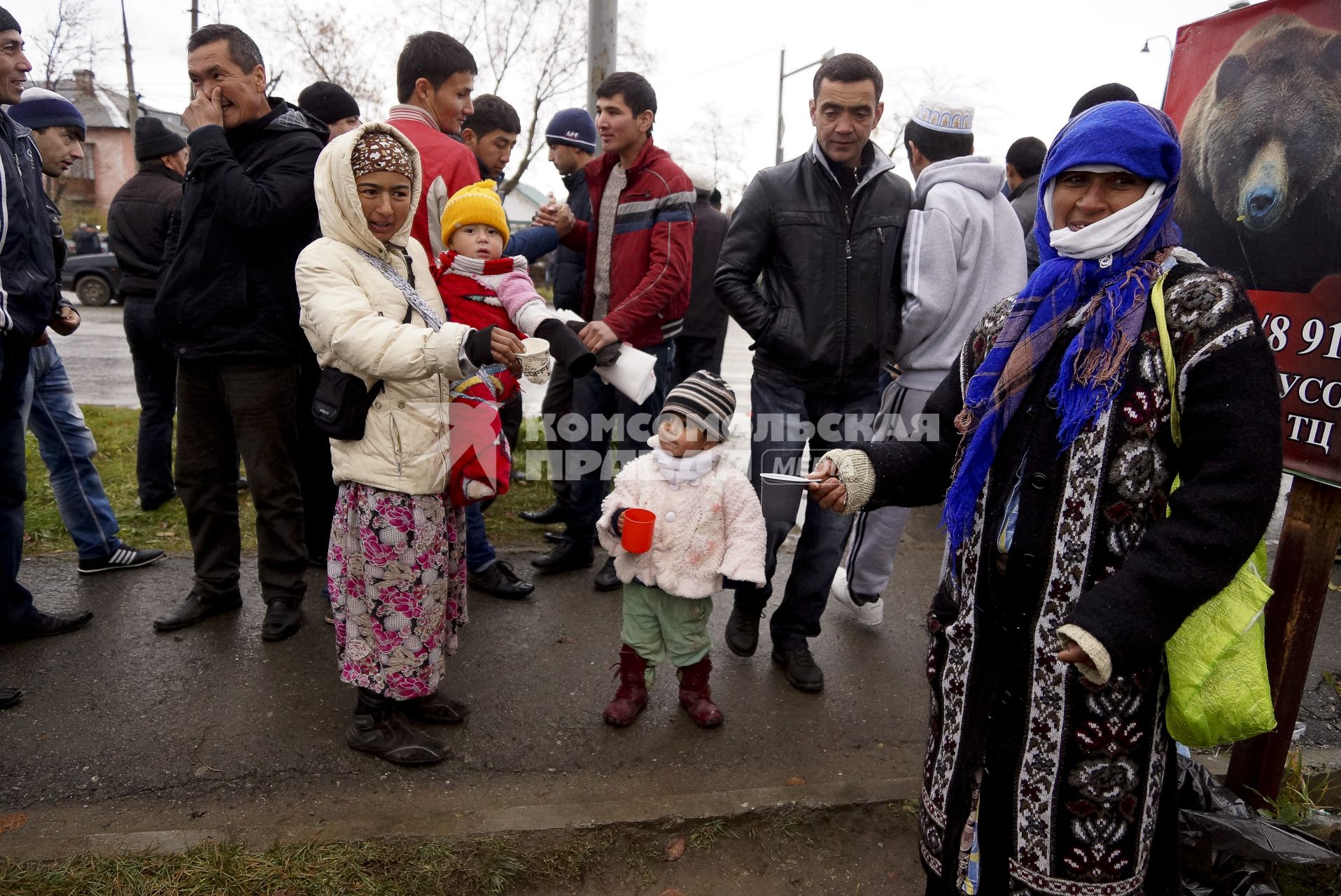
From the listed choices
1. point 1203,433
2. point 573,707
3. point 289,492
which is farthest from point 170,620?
point 1203,433

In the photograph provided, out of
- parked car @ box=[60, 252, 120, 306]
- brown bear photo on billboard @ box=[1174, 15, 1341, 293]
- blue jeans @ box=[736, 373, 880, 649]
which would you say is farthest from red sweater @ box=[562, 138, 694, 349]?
parked car @ box=[60, 252, 120, 306]

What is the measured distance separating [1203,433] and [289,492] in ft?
11.2

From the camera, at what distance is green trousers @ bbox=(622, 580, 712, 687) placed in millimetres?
3162

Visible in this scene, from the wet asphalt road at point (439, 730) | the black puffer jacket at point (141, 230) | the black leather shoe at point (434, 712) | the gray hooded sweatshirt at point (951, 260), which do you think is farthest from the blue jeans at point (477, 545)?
the black puffer jacket at point (141, 230)

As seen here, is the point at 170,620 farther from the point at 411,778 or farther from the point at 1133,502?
the point at 1133,502

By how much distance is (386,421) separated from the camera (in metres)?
2.80

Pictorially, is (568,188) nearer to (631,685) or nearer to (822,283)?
(822,283)

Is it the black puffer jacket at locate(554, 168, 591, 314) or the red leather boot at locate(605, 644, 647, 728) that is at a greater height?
the black puffer jacket at locate(554, 168, 591, 314)

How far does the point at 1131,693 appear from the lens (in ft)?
5.72

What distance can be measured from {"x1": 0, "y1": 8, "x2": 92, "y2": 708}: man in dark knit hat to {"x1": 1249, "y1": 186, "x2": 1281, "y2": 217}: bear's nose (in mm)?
4257

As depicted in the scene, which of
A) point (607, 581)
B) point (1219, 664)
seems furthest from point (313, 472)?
point (1219, 664)

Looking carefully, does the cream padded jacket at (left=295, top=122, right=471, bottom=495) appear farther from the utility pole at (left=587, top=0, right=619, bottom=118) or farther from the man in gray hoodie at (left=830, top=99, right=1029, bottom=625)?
the utility pole at (left=587, top=0, right=619, bottom=118)

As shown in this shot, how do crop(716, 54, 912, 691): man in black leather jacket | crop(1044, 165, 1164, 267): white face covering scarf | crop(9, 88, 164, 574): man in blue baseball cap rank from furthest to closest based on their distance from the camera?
crop(9, 88, 164, 574): man in blue baseball cap
crop(716, 54, 912, 691): man in black leather jacket
crop(1044, 165, 1164, 267): white face covering scarf

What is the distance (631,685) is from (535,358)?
1353 mm
